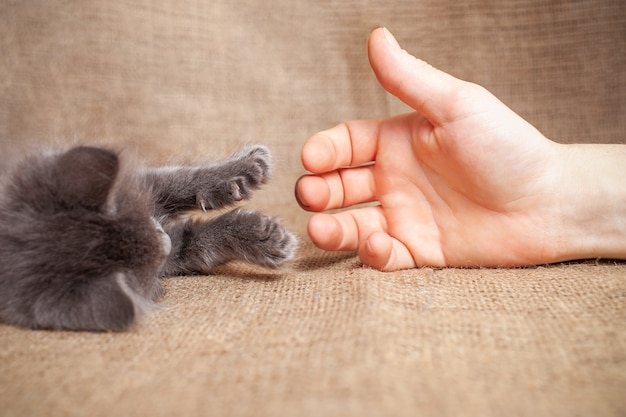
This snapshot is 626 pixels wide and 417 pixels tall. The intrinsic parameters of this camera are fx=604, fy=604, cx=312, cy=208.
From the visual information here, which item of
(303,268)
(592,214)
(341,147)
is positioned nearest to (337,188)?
(341,147)

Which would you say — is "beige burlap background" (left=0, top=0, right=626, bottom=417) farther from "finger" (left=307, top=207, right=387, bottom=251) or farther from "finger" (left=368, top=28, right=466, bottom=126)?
"finger" (left=368, top=28, right=466, bottom=126)

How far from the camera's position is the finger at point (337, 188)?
1.34 m

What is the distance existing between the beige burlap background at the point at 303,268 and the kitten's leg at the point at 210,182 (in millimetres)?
92

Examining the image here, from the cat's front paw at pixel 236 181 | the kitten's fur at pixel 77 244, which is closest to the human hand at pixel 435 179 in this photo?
the cat's front paw at pixel 236 181

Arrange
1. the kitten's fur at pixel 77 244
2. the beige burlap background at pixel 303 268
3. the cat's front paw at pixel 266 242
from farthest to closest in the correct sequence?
the cat's front paw at pixel 266 242
the kitten's fur at pixel 77 244
the beige burlap background at pixel 303 268

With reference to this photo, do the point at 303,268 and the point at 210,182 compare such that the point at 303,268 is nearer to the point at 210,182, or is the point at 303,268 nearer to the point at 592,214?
the point at 210,182

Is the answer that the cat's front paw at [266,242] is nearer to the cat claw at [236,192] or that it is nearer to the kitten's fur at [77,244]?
the cat claw at [236,192]

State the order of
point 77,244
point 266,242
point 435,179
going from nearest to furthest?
point 77,244 → point 266,242 → point 435,179

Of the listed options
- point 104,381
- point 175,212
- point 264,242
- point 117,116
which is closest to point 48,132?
point 117,116

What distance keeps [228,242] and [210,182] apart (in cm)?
14

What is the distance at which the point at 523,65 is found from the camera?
1842 millimetres

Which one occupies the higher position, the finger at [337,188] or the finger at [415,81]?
the finger at [415,81]

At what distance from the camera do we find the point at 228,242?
1231mm

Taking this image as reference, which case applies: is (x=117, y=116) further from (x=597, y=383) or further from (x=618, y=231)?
(x=597, y=383)
